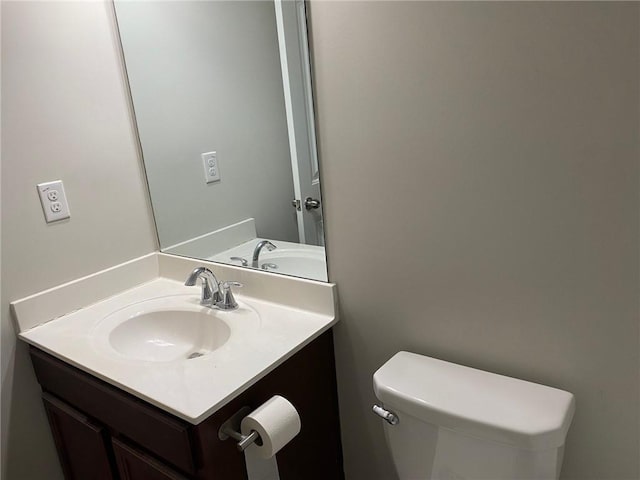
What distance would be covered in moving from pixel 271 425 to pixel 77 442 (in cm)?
75

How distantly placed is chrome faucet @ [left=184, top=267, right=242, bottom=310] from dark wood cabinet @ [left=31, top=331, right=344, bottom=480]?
30 centimetres

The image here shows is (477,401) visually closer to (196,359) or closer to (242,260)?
(196,359)

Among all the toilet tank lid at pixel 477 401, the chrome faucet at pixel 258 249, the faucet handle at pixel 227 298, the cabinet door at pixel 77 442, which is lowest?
the cabinet door at pixel 77 442

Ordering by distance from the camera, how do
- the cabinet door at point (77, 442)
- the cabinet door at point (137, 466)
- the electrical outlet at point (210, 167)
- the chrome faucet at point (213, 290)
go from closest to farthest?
1. the cabinet door at point (137, 466)
2. the cabinet door at point (77, 442)
3. the chrome faucet at point (213, 290)
4. the electrical outlet at point (210, 167)

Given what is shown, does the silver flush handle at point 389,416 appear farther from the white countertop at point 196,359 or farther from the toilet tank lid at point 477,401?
the white countertop at point 196,359

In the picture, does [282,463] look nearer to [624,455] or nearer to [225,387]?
[225,387]

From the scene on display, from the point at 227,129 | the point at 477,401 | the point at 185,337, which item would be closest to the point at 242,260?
the point at 185,337

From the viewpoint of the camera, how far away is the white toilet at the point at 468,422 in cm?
86

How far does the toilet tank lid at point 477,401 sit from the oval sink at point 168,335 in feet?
1.75

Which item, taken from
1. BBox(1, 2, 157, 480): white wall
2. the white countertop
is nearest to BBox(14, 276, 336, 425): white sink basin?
the white countertop

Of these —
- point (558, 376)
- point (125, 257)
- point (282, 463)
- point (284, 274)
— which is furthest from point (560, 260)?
point (125, 257)

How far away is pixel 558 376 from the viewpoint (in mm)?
959

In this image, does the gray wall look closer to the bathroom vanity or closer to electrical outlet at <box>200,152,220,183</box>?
the bathroom vanity

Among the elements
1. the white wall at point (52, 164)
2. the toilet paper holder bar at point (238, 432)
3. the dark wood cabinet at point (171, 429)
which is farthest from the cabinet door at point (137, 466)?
the white wall at point (52, 164)
